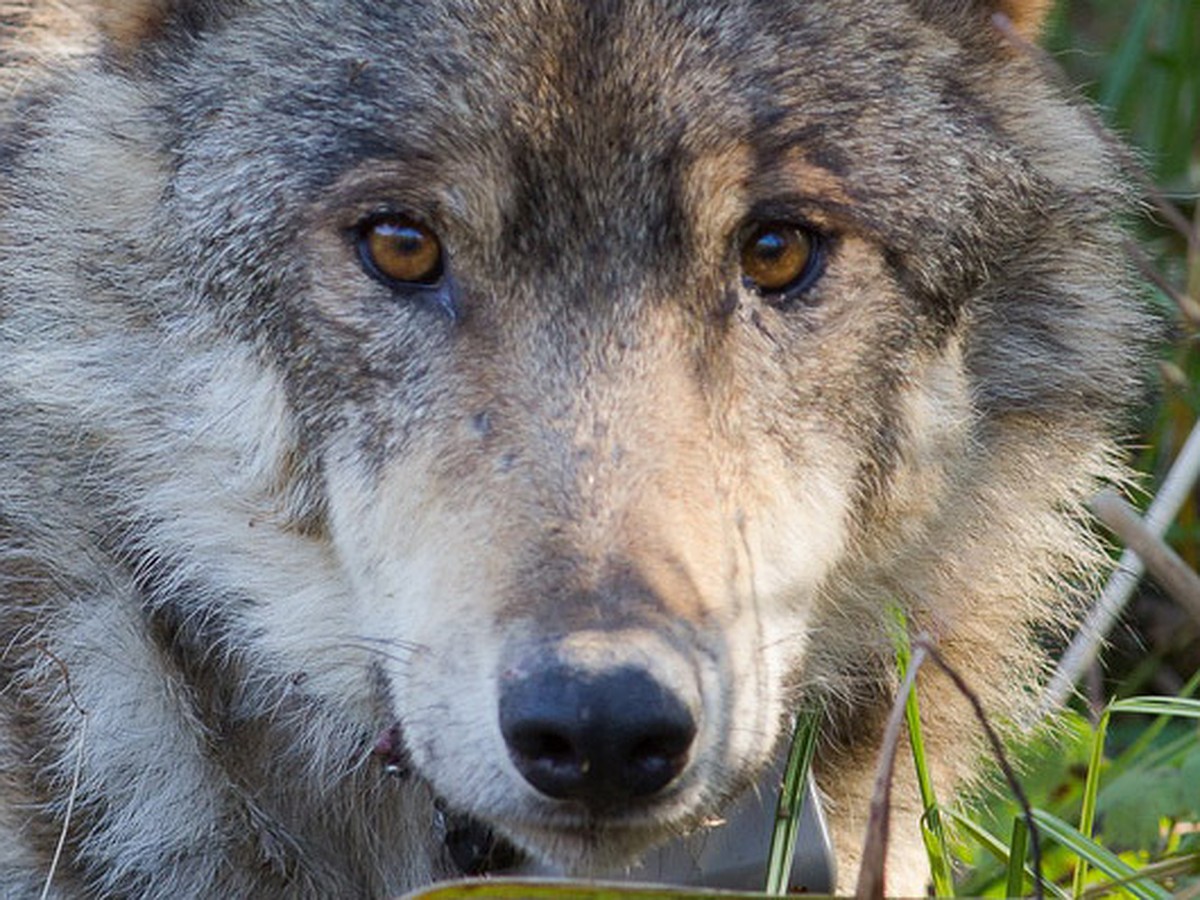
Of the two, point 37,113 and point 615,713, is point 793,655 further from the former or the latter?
point 37,113

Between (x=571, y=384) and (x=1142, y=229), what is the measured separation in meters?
3.39

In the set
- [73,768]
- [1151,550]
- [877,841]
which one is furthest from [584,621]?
[73,768]

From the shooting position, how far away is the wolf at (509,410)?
120 inches

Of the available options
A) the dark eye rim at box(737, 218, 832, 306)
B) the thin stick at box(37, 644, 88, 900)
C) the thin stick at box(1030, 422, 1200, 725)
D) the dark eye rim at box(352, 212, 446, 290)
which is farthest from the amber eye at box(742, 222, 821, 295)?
the thin stick at box(37, 644, 88, 900)

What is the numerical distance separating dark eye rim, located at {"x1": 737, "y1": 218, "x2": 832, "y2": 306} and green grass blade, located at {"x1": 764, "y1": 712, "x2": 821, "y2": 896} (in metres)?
0.79

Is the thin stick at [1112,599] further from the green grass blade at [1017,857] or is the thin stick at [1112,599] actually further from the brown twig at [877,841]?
the brown twig at [877,841]

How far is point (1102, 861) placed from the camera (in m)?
3.19

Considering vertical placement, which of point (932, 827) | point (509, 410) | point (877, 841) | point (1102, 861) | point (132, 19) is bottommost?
point (932, 827)

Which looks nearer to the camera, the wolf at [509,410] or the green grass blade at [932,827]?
the wolf at [509,410]

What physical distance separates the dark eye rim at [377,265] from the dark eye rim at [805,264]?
52cm

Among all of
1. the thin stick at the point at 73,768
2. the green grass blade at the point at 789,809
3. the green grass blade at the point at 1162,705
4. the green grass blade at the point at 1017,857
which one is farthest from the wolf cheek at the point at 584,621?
the thin stick at the point at 73,768

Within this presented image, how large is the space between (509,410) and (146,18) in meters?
1.28

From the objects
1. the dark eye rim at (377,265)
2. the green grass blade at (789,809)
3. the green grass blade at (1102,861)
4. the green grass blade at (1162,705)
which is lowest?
the green grass blade at (789,809)

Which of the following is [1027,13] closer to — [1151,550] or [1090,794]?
[1090,794]
